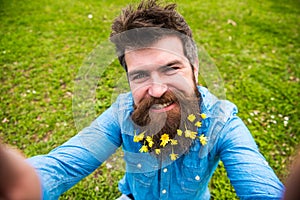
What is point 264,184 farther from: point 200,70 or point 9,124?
point 9,124

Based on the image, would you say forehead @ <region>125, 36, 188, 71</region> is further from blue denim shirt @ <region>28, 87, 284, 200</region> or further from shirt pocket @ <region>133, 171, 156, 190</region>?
shirt pocket @ <region>133, 171, 156, 190</region>

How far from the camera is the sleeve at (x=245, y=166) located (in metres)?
1.29

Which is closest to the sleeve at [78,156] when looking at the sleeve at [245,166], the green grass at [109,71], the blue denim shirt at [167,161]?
the blue denim shirt at [167,161]

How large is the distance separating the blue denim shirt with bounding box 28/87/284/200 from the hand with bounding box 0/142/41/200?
2.64 feet

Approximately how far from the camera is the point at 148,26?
4.94 feet

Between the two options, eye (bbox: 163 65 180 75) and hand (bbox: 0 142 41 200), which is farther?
eye (bbox: 163 65 180 75)

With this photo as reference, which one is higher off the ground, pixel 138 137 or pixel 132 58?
pixel 132 58

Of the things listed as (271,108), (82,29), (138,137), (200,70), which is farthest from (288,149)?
(82,29)

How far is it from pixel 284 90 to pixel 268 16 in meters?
2.64

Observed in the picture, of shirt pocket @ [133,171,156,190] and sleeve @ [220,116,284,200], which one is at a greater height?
sleeve @ [220,116,284,200]

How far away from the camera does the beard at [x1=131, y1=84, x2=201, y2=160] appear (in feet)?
5.02

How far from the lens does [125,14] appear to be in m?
1.60

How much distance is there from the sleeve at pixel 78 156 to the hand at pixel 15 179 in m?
0.80

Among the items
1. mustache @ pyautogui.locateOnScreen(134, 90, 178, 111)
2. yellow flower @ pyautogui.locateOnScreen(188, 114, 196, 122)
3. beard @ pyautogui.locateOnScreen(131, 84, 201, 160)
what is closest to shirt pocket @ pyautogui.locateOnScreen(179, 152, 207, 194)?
beard @ pyautogui.locateOnScreen(131, 84, 201, 160)
